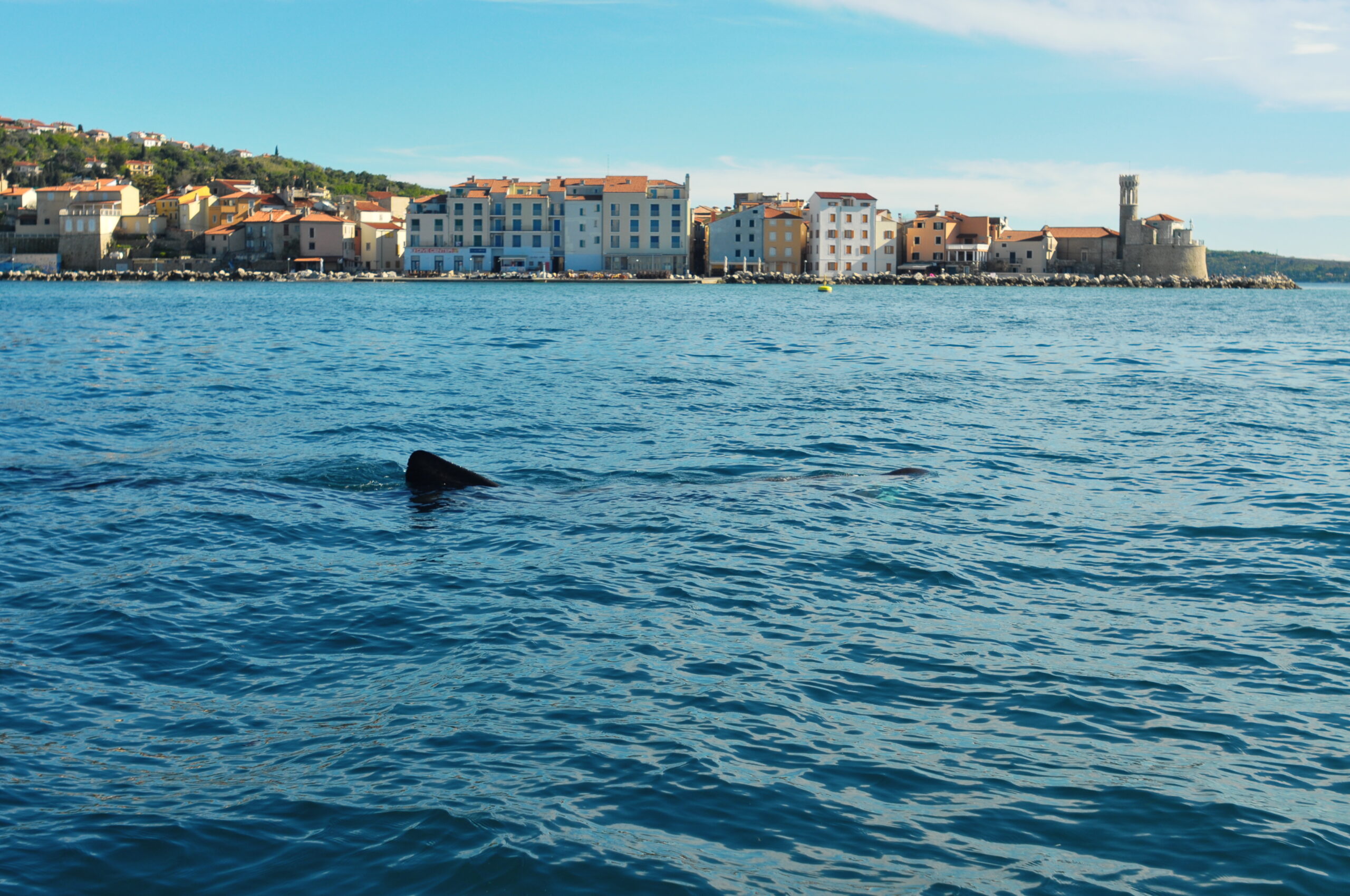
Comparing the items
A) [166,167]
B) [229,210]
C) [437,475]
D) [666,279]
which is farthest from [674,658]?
[166,167]

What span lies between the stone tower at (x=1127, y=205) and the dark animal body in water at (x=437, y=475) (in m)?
117

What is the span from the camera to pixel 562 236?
110 metres

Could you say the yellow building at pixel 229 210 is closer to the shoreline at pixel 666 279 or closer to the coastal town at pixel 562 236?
the coastal town at pixel 562 236

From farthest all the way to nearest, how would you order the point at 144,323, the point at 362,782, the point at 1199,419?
the point at 144,323 → the point at 1199,419 → the point at 362,782

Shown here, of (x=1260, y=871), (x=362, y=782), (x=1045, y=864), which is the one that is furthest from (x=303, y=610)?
(x=1260, y=871)

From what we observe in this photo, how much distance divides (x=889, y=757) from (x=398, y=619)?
3.83m

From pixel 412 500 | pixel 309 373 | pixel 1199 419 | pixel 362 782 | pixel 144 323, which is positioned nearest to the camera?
pixel 362 782

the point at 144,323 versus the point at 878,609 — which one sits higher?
the point at 144,323

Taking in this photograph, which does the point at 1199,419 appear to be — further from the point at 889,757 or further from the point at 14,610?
the point at 14,610

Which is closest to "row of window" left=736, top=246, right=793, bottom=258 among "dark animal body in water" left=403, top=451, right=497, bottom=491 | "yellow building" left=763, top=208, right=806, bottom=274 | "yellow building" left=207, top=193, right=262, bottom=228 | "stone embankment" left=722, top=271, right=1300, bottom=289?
"yellow building" left=763, top=208, right=806, bottom=274

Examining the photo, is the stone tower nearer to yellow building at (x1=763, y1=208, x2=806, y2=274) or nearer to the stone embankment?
the stone embankment

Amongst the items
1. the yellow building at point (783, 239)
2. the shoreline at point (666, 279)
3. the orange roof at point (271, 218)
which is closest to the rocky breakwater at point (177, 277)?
the shoreline at point (666, 279)

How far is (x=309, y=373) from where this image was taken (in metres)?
26.2

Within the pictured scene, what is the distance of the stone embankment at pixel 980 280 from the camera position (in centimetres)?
10712
